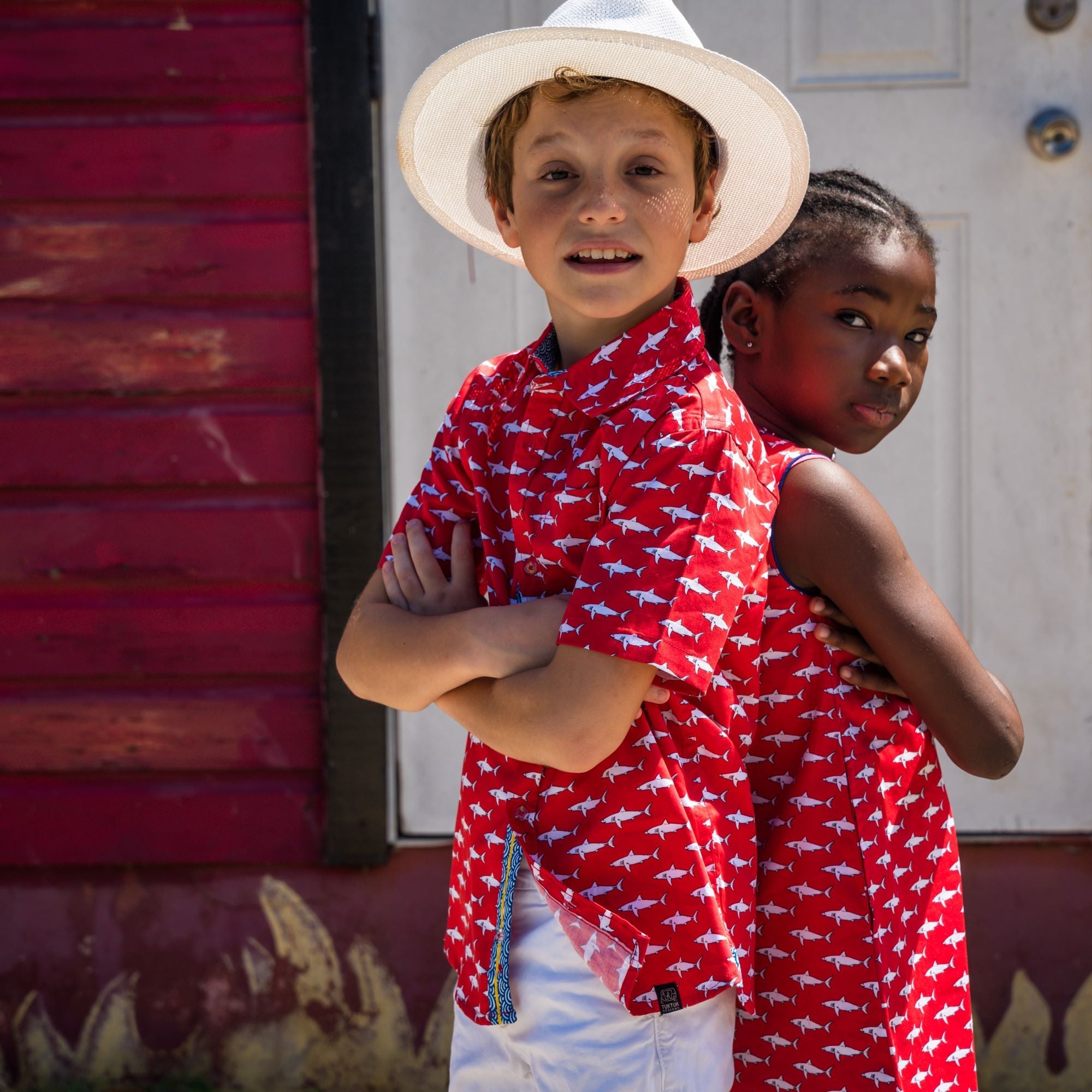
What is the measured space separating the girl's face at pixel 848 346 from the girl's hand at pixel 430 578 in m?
0.46

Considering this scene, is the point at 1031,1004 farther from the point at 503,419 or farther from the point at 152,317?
the point at 152,317

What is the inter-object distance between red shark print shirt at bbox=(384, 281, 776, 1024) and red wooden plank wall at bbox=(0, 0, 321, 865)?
1.53 meters

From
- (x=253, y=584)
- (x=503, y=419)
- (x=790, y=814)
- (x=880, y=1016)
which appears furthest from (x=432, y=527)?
(x=253, y=584)

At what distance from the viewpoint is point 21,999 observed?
9.27ft

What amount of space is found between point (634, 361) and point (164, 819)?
206 centimetres

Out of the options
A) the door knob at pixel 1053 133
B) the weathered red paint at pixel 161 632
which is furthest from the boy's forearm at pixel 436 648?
the door knob at pixel 1053 133

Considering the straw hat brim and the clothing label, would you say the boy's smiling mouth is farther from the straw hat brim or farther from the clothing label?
the clothing label

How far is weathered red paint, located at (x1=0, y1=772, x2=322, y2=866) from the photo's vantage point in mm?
2754

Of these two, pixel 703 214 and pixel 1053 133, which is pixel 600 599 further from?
pixel 1053 133

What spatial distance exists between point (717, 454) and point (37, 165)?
231 centimetres

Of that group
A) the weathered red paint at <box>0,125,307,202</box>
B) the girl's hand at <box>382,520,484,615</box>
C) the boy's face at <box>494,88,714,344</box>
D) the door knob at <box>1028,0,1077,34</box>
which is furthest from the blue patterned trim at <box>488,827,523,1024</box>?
the door knob at <box>1028,0,1077,34</box>

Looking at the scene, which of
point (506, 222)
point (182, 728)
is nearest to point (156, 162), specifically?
point (182, 728)

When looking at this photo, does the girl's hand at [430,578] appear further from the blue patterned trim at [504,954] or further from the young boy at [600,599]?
the blue patterned trim at [504,954]

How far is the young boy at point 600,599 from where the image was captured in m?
1.14
